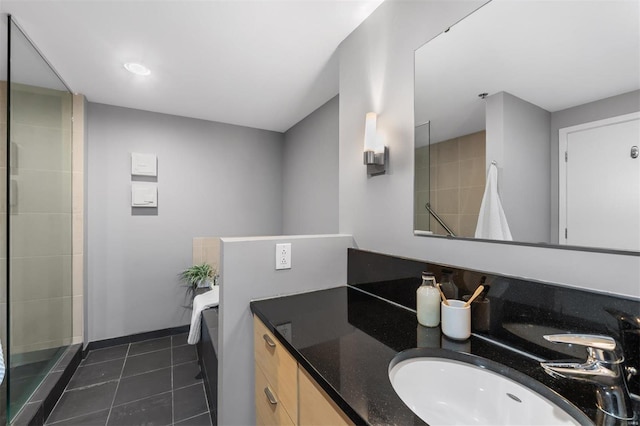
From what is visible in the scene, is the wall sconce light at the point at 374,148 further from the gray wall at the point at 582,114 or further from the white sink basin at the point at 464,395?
the white sink basin at the point at 464,395

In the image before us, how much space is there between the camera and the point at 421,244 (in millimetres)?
1159

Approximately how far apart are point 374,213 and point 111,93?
2579mm

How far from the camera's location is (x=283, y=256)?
133 centimetres

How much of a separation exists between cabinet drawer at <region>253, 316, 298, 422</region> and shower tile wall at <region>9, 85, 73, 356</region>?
1587 millimetres

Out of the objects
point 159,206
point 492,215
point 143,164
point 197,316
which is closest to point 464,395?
point 492,215

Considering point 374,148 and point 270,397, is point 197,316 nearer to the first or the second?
point 270,397

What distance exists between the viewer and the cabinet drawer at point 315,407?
64 centimetres

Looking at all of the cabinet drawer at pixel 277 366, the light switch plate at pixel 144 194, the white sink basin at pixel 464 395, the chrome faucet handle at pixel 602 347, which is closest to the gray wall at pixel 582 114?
the chrome faucet handle at pixel 602 347

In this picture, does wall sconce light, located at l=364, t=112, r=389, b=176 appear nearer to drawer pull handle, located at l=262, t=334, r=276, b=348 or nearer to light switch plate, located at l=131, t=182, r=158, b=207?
drawer pull handle, located at l=262, t=334, r=276, b=348

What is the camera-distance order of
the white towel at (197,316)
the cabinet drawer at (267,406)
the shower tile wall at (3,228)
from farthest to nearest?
the white towel at (197,316)
the shower tile wall at (3,228)
the cabinet drawer at (267,406)

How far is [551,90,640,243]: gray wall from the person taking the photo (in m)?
0.65

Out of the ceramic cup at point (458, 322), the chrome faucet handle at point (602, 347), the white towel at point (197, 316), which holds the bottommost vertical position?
the white towel at point (197, 316)

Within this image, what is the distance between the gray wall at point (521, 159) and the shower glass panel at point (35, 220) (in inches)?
97.7

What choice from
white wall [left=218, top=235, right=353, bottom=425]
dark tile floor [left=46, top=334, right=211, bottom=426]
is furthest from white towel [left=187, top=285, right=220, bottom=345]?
white wall [left=218, top=235, right=353, bottom=425]
